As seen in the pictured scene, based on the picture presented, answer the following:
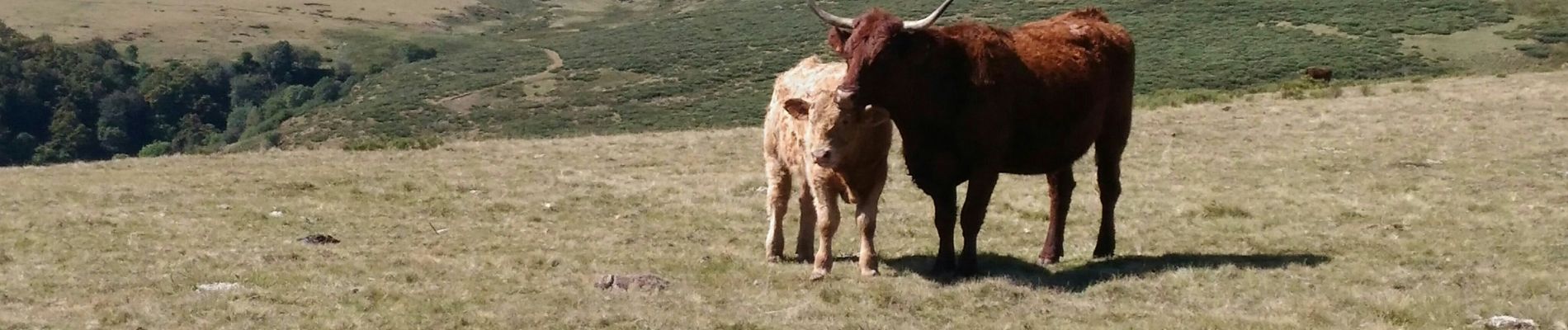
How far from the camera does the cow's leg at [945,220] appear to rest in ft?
37.3

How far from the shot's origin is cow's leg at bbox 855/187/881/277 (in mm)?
11578

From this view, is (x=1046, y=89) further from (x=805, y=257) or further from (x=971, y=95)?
(x=805, y=257)

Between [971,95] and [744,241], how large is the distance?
4.36 m

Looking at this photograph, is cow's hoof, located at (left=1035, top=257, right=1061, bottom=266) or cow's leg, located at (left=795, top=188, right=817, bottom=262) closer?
cow's hoof, located at (left=1035, top=257, right=1061, bottom=266)

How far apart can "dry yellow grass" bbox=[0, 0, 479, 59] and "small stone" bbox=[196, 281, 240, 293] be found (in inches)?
4529

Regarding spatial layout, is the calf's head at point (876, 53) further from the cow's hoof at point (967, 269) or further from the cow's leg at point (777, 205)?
the cow's leg at point (777, 205)

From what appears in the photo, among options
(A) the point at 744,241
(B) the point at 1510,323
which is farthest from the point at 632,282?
(B) the point at 1510,323

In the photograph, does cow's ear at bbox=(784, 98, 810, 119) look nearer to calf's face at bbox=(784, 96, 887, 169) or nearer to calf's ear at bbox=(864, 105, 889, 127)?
calf's face at bbox=(784, 96, 887, 169)

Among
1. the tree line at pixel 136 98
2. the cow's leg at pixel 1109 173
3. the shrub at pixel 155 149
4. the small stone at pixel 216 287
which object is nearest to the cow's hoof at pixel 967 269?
the cow's leg at pixel 1109 173

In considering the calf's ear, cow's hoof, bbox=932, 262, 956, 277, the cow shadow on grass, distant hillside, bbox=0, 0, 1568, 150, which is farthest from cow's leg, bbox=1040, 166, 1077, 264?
distant hillside, bbox=0, 0, 1568, 150

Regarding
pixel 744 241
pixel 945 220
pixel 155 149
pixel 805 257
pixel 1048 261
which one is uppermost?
pixel 945 220

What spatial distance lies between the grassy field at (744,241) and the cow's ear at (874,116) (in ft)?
4.06

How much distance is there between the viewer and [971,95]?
1095cm

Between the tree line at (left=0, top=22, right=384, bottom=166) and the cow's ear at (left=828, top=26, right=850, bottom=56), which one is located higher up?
the cow's ear at (left=828, top=26, right=850, bottom=56)
